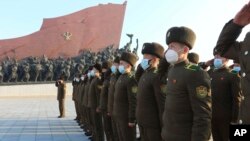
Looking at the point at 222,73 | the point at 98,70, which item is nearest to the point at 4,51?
the point at 98,70

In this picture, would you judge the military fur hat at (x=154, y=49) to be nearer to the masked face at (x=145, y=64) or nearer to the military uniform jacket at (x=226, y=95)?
the masked face at (x=145, y=64)

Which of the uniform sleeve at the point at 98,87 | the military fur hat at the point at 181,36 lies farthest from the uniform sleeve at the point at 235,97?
the uniform sleeve at the point at 98,87

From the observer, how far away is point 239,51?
7.84 feet

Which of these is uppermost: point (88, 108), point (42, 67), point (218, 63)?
point (42, 67)

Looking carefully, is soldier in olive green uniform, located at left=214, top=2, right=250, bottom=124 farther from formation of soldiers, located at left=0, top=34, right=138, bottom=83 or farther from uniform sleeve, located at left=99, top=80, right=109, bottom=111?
formation of soldiers, located at left=0, top=34, right=138, bottom=83

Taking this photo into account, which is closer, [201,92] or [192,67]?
[201,92]

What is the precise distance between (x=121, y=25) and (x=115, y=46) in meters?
1.79

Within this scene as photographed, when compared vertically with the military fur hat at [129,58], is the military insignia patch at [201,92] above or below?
below

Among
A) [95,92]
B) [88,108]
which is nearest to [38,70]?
[88,108]

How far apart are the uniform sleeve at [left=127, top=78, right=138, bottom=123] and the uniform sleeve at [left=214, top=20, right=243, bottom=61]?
2018 millimetres

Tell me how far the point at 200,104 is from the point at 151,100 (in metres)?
1.07

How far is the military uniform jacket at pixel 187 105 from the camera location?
264cm

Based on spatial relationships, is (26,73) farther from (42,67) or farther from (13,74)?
(42,67)

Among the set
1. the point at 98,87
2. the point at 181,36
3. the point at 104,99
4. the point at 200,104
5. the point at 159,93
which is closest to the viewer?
the point at 200,104
